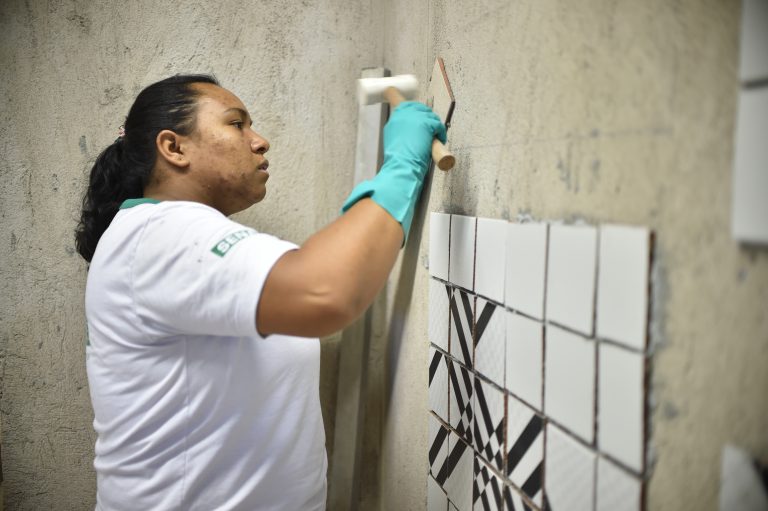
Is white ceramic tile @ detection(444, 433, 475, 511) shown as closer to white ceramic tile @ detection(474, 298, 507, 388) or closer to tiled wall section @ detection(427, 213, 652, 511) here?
tiled wall section @ detection(427, 213, 652, 511)

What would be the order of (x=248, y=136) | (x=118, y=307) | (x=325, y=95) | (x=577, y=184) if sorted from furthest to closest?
1. (x=325, y=95)
2. (x=248, y=136)
3. (x=118, y=307)
4. (x=577, y=184)

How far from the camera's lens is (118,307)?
0.89m

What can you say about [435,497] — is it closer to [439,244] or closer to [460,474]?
[460,474]

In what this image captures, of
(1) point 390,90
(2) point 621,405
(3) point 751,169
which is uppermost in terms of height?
(1) point 390,90

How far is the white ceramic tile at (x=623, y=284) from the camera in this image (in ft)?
1.68

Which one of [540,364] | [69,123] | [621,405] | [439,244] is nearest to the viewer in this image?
[621,405]

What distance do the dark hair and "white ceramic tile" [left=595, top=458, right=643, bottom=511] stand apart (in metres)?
0.95

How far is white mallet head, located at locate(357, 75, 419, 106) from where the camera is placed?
1.18m

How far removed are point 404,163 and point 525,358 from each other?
1.45ft

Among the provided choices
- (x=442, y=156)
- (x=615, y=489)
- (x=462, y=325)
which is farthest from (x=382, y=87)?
(x=615, y=489)

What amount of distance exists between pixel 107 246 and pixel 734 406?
37.9 inches

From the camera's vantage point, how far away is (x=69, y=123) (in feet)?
4.26

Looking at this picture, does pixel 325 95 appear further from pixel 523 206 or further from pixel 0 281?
pixel 0 281

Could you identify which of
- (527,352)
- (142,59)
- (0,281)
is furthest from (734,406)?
(0,281)
